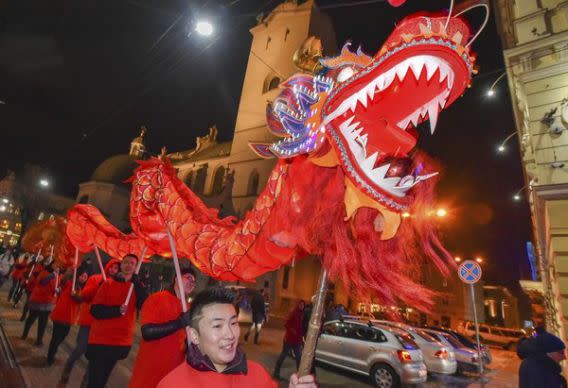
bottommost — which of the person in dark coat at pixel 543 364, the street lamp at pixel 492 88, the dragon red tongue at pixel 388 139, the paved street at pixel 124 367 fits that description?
the paved street at pixel 124 367

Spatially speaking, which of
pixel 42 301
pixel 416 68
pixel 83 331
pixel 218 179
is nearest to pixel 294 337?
pixel 83 331

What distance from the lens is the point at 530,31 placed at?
9.66 meters

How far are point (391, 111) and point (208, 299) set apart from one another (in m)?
1.47

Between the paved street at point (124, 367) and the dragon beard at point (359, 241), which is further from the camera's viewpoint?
the paved street at point (124, 367)

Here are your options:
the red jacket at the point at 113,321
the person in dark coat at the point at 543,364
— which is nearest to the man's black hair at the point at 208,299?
the red jacket at the point at 113,321

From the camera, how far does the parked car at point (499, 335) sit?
22372 millimetres

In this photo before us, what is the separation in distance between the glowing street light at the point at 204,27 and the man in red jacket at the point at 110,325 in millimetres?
5233

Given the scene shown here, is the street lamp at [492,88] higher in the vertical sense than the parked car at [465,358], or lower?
higher

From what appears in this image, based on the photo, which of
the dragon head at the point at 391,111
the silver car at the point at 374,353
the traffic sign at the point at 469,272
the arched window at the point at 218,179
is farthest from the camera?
the arched window at the point at 218,179

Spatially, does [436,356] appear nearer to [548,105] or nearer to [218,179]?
[548,105]

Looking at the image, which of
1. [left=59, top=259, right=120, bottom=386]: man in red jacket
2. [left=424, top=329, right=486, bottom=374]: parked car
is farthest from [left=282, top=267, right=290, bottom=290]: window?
[left=59, top=259, right=120, bottom=386]: man in red jacket

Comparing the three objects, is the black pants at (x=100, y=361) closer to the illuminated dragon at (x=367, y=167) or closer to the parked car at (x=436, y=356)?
the illuminated dragon at (x=367, y=167)

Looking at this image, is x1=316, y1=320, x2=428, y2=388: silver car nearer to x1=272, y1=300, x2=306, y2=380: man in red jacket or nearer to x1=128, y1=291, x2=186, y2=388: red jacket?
x1=272, y1=300, x2=306, y2=380: man in red jacket

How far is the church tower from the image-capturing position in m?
29.1
